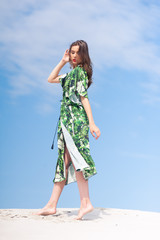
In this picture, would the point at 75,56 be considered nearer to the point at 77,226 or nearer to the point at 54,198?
the point at 54,198

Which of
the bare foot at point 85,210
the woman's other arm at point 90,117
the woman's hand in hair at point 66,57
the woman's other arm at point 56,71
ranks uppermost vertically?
the woman's hand in hair at point 66,57

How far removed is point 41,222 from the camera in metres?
4.68

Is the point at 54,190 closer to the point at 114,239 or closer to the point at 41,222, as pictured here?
the point at 41,222

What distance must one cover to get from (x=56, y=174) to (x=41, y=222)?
2.49 ft

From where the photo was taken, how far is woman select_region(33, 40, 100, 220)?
16.5 feet

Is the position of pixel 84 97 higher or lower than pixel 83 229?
higher

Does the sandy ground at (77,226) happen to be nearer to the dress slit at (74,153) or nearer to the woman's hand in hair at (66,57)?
the dress slit at (74,153)

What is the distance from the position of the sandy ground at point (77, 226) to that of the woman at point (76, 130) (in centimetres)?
30

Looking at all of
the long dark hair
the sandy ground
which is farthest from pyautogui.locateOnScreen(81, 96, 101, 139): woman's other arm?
the sandy ground

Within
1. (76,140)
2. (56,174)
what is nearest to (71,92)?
(76,140)

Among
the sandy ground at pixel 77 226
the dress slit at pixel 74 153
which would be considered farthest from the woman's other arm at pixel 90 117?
the sandy ground at pixel 77 226

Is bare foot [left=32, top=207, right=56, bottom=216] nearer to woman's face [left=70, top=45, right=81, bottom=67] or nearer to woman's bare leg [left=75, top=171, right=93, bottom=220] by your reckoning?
woman's bare leg [left=75, top=171, right=93, bottom=220]

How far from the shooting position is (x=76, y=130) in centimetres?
509

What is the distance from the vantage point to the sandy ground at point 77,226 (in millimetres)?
4074
